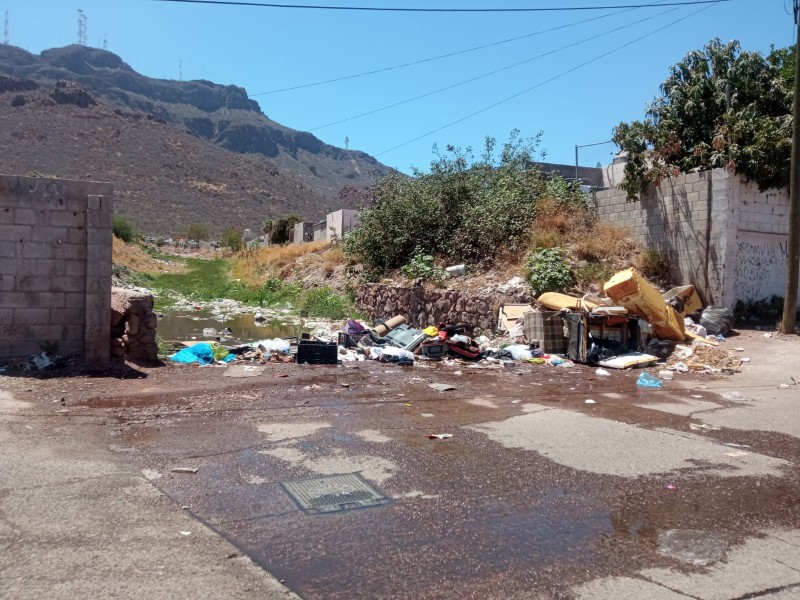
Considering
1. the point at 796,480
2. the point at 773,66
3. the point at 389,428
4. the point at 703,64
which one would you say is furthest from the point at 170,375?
the point at 773,66

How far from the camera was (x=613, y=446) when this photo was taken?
6.62m

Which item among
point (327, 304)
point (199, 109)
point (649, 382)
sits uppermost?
point (199, 109)

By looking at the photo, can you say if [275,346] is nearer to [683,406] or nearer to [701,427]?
[683,406]

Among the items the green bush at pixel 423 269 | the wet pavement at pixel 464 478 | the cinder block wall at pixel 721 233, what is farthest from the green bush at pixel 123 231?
the wet pavement at pixel 464 478

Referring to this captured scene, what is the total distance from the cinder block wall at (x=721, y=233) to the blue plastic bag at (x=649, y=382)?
201 inches

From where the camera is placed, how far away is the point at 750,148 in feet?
47.8

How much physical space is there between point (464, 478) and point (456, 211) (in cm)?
1561

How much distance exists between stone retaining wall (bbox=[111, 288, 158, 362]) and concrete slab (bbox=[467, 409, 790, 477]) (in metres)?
5.38

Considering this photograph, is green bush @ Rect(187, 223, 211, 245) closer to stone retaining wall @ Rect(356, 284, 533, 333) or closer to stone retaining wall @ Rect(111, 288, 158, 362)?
stone retaining wall @ Rect(356, 284, 533, 333)

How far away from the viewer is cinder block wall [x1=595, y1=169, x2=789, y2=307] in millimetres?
14625

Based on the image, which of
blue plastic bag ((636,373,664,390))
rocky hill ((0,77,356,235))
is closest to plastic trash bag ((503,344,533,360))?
blue plastic bag ((636,373,664,390))

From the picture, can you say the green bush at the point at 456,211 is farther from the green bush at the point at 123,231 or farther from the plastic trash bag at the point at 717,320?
the green bush at the point at 123,231

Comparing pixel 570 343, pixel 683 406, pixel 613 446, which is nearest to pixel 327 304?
pixel 570 343

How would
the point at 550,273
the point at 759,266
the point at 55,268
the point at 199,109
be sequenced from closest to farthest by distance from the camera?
the point at 55,268 → the point at 550,273 → the point at 759,266 → the point at 199,109
